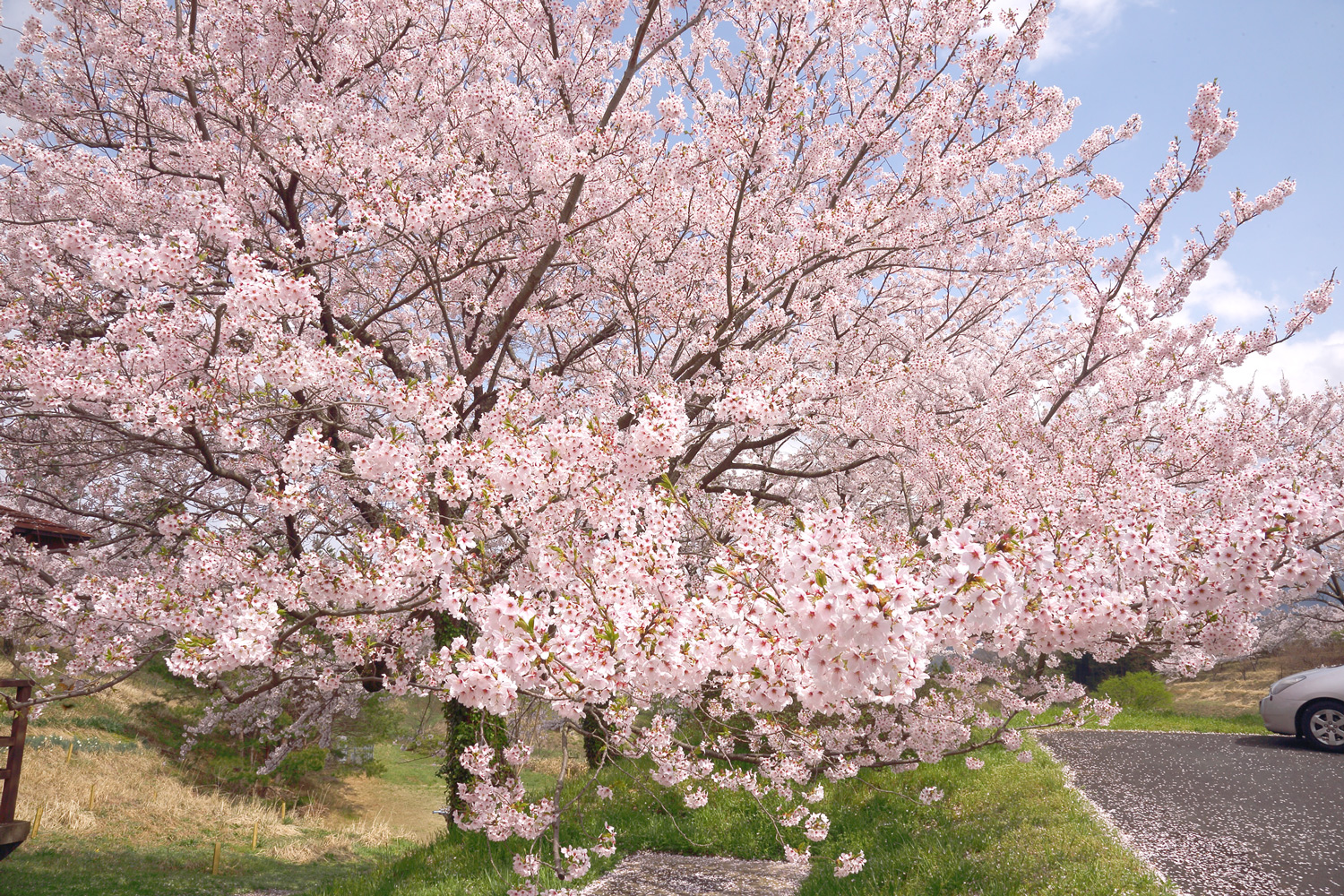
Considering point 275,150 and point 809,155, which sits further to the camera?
point 809,155

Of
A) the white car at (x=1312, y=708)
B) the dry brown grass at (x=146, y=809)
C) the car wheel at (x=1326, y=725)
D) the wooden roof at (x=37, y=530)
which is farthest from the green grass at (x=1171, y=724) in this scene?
the dry brown grass at (x=146, y=809)

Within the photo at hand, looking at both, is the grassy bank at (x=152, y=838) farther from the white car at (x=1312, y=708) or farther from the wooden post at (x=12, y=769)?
the white car at (x=1312, y=708)

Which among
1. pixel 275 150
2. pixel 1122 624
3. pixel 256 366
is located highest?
pixel 275 150

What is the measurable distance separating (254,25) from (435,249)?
11.1 feet

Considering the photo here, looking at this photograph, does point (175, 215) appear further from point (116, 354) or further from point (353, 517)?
point (353, 517)

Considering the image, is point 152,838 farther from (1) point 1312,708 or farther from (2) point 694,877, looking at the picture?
(1) point 1312,708

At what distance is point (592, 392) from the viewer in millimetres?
8438

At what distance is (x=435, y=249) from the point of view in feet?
19.6

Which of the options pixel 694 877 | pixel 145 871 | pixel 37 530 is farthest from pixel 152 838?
pixel 694 877

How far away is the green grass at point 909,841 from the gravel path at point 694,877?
0.24m

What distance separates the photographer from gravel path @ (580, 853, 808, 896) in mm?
6266

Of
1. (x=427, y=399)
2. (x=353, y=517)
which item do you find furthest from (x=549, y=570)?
(x=353, y=517)

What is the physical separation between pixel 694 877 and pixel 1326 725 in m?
9.47

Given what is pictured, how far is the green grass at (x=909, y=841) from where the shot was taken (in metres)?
5.24
